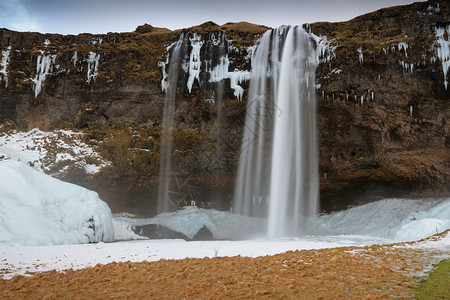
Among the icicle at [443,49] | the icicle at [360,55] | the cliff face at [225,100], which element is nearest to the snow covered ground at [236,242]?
the cliff face at [225,100]

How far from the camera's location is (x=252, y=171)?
2608 centimetres

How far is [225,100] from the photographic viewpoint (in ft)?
80.0

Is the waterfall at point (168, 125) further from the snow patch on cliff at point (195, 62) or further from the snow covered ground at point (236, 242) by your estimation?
the snow covered ground at point (236, 242)

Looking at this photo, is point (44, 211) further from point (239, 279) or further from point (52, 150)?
point (52, 150)

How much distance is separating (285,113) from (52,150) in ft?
54.9

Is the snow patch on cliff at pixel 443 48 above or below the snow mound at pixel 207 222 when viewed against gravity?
above

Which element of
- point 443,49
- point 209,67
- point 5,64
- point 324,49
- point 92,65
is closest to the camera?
point 443,49

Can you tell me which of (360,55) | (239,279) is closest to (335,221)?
(360,55)

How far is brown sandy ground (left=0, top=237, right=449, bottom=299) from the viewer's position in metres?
5.44

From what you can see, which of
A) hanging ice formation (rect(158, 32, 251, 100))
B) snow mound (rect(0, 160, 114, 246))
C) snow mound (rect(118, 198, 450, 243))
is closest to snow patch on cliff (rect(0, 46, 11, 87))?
hanging ice formation (rect(158, 32, 251, 100))

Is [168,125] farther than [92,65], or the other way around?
[92,65]

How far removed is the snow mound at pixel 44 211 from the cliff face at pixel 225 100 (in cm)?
932

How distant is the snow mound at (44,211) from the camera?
12.0 meters

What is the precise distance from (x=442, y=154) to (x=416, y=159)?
58.5 inches
